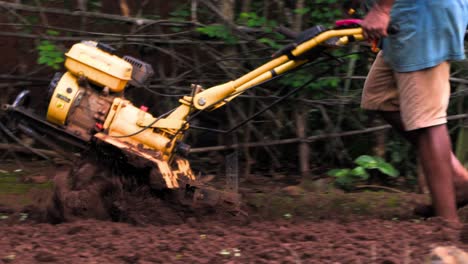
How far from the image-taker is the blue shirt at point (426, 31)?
3.59m

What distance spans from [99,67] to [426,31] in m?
1.83

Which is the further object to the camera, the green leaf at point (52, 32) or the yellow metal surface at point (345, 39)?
the green leaf at point (52, 32)

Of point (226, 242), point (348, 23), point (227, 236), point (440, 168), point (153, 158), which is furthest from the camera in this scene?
point (153, 158)

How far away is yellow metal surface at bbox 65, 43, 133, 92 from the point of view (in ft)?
13.4

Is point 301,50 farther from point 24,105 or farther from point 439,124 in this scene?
point 24,105

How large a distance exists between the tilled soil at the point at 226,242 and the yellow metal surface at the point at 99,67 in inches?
32.9

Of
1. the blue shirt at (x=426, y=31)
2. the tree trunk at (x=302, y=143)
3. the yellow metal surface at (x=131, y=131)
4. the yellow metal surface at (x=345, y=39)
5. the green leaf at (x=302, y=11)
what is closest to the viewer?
the blue shirt at (x=426, y=31)

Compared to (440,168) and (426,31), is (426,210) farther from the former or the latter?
(426,31)

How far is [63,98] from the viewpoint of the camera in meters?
4.09

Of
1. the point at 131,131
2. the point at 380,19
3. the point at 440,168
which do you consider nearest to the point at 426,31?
the point at 380,19

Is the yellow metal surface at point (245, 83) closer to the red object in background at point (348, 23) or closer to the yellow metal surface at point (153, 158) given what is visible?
the red object in background at point (348, 23)

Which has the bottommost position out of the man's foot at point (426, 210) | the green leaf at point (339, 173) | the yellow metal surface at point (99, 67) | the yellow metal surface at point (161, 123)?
the man's foot at point (426, 210)

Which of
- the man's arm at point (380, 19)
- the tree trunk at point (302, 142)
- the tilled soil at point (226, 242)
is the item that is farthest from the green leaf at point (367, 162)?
the man's arm at point (380, 19)

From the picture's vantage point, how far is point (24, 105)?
4.38 meters
